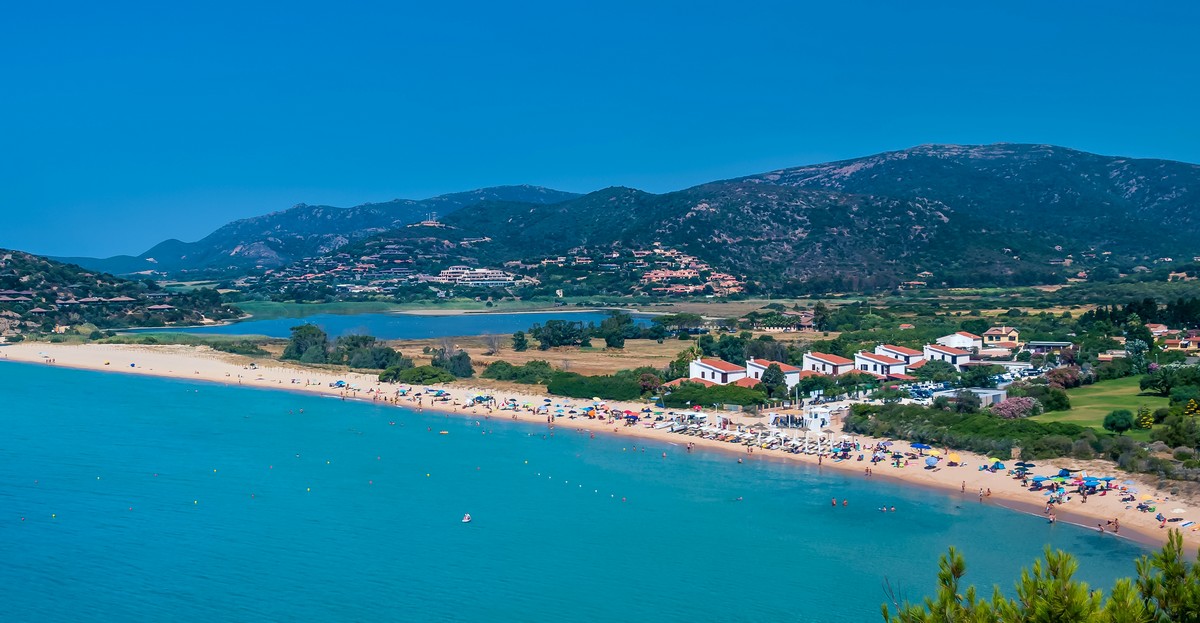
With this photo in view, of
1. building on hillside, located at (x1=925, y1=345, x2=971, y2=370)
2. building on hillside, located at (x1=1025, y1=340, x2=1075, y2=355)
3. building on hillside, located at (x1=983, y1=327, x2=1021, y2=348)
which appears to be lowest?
building on hillside, located at (x1=925, y1=345, x2=971, y2=370)

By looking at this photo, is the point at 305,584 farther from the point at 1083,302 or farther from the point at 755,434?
the point at 1083,302

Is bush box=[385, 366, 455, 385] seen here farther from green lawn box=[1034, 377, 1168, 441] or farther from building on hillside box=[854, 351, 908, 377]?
green lawn box=[1034, 377, 1168, 441]

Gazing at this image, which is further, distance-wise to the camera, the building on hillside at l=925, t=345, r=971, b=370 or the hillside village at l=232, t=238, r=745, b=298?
the hillside village at l=232, t=238, r=745, b=298

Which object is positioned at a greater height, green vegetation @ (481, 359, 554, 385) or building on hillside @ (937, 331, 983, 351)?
building on hillside @ (937, 331, 983, 351)

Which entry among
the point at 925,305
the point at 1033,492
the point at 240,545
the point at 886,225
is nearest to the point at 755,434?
the point at 1033,492

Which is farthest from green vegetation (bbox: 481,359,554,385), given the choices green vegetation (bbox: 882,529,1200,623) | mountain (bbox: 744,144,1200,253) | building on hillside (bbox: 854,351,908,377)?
mountain (bbox: 744,144,1200,253)

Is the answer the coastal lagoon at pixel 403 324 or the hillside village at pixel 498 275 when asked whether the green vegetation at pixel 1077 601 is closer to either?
the coastal lagoon at pixel 403 324

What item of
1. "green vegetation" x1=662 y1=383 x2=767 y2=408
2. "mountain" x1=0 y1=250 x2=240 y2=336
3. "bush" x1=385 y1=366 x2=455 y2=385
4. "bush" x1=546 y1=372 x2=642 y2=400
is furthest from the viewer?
"mountain" x1=0 y1=250 x2=240 y2=336
